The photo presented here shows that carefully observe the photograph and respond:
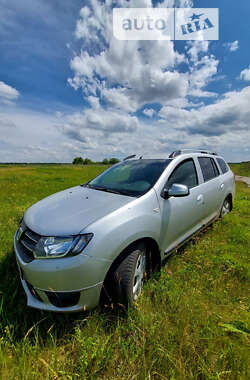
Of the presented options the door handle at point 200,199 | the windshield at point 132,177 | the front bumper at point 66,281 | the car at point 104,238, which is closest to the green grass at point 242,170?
the door handle at point 200,199

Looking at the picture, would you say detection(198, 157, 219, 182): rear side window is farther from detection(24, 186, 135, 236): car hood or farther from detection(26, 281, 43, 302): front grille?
detection(26, 281, 43, 302): front grille

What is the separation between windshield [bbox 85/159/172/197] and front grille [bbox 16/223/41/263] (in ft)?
3.68

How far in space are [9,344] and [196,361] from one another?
5.10 feet

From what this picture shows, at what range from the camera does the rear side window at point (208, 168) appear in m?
3.25

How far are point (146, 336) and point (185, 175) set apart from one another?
2.20m

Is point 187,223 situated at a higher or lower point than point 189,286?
higher

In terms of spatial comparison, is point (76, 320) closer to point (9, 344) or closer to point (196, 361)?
point (9, 344)

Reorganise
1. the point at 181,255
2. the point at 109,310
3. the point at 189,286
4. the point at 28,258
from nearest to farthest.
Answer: the point at 28,258 < the point at 109,310 < the point at 189,286 < the point at 181,255

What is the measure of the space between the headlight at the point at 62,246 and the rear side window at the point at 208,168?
2649 millimetres

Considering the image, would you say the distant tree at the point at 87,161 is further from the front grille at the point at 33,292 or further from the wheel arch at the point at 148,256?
the front grille at the point at 33,292

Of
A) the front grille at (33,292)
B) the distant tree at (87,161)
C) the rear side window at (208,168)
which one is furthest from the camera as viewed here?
the distant tree at (87,161)

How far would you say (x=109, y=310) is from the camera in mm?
1794

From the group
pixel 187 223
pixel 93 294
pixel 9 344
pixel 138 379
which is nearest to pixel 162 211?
pixel 187 223

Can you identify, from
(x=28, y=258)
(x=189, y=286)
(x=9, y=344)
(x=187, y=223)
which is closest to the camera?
(x=9, y=344)
